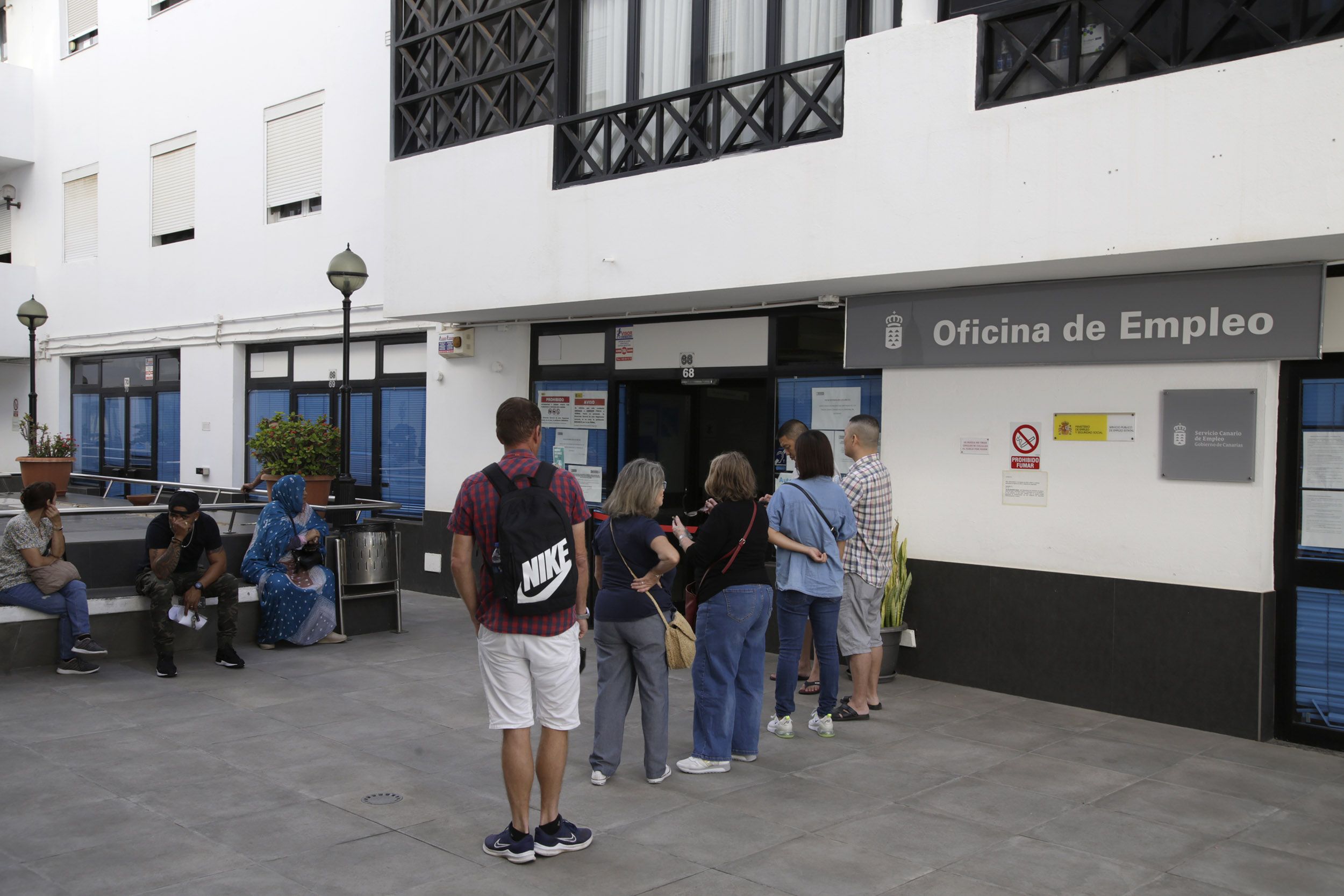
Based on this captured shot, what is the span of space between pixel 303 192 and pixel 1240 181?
10842mm

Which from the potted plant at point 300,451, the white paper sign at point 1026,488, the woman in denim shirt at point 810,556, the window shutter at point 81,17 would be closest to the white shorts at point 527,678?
the woman in denim shirt at point 810,556

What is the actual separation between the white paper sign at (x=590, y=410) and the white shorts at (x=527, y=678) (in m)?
6.03

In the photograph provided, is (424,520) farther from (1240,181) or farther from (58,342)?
(58,342)

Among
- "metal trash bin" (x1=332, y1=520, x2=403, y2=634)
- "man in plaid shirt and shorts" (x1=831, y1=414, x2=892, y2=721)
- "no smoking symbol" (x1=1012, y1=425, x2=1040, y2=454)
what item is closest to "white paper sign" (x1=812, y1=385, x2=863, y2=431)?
"no smoking symbol" (x1=1012, y1=425, x2=1040, y2=454)

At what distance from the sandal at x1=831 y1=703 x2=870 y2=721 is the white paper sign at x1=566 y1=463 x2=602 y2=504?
4.10 meters

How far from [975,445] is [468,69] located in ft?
19.5

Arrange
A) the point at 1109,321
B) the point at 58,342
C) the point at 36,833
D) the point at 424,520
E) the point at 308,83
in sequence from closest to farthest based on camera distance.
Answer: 1. the point at 36,833
2. the point at 1109,321
3. the point at 424,520
4. the point at 308,83
5. the point at 58,342

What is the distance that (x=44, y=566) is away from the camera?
7.79 meters

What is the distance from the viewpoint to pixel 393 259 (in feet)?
35.2

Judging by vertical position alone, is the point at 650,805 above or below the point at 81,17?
below

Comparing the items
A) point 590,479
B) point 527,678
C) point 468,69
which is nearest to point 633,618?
point 527,678

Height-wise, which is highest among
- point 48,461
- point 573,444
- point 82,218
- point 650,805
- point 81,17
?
point 81,17

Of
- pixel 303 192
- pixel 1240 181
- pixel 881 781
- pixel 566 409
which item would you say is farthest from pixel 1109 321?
pixel 303 192

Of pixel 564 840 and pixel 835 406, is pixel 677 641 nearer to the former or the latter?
pixel 564 840
